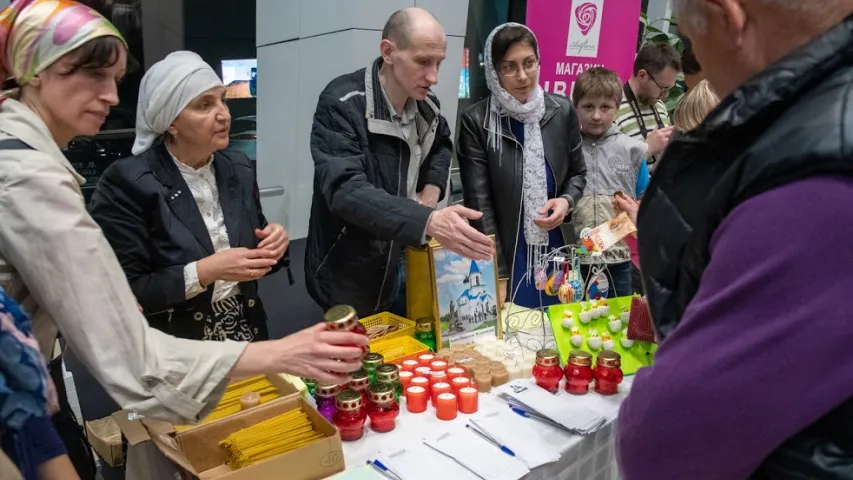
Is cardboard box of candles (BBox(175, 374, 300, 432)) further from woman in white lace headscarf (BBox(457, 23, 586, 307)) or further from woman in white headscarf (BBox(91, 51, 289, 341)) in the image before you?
woman in white lace headscarf (BBox(457, 23, 586, 307))

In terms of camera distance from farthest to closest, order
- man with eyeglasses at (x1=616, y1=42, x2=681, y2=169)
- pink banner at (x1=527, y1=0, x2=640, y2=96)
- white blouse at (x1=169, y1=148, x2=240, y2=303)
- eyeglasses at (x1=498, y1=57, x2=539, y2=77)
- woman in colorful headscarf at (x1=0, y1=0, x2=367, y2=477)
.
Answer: pink banner at (x1=527, y1=0, x2=640, y2=96), man with eyeglasses at (x1=616, y1=42, x2=681, y2=169), eyeglasses at (x1=498, y1=57, x2=539, y2=77), white blouse at (x1=169, y1=148, x2=240, y2=303), woman in colorful headscarf at (x1=0, y1=0, x2=367, y2=477)

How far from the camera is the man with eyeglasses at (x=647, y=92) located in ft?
10.8

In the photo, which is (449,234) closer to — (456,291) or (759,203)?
(456,291)

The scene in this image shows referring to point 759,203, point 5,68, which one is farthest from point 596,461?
point 5,68

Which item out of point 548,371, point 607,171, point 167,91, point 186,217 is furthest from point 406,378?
point 607,171

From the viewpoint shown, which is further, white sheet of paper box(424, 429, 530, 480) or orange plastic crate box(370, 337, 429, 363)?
orange plastic crate box(370, 337, 429, 363)

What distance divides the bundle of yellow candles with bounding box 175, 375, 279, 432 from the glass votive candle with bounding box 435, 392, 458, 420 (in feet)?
1.33

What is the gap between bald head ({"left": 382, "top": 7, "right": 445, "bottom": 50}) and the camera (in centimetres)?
216

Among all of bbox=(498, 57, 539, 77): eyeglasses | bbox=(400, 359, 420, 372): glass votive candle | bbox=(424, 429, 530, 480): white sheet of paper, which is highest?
bbox=(498, 57, 539, 77): eyeglasses

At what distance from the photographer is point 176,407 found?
3.55 feet

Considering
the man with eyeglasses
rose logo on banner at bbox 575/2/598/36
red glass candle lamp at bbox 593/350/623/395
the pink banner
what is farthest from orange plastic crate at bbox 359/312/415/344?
rose logo on banner at bbox 575/2/598/36

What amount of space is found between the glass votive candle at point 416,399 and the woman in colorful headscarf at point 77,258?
42 centimetres

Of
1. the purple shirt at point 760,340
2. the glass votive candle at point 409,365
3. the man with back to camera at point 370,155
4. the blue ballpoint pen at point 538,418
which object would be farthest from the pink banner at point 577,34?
the purple shirt at point 760,340

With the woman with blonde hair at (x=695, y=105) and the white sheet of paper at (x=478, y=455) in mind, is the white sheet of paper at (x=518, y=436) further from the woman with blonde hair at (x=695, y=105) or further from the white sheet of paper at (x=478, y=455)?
the woman with blonde hair at (x=695, y=105)
